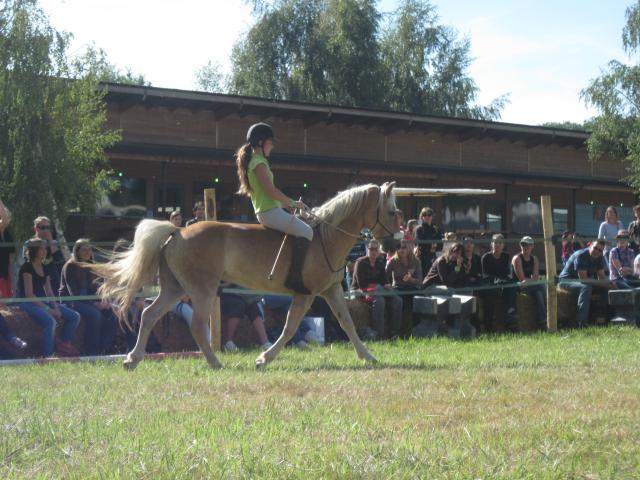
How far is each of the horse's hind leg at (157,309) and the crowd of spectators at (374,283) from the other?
1.15 meters

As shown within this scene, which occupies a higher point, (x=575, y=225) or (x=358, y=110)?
(x=358, y=110)

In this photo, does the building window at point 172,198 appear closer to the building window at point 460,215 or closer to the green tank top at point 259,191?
the building window at point 460,215

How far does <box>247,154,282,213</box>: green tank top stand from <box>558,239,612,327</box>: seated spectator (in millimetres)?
7067

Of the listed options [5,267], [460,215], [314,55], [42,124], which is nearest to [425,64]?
[314,55]

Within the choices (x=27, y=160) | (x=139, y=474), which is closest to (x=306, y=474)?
(x=139, y=474)

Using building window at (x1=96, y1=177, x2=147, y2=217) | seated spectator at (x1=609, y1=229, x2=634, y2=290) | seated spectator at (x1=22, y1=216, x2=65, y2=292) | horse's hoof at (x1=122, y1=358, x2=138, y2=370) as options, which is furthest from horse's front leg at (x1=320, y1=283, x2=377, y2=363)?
building window at (x1=96, y1=177, x2=147, y2=217)

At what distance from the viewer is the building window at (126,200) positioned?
26844 millimetres

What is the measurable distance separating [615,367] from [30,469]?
19.2 ft

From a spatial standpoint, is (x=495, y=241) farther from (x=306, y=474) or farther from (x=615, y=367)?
(x=306, y=474)

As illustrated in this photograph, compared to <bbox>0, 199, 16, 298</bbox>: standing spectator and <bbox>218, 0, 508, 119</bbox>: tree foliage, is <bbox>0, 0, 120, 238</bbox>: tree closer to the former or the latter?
<bbox>0, 199, 16, 298</bbox>: standing spectator

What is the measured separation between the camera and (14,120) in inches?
919

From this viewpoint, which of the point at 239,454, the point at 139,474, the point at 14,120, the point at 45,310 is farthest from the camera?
the point at 14,120

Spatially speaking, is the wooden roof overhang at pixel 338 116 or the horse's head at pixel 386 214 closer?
the horse's head at pixel 386 214

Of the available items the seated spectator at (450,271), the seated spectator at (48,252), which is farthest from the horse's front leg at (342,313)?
the seated spectator at (450,271)
